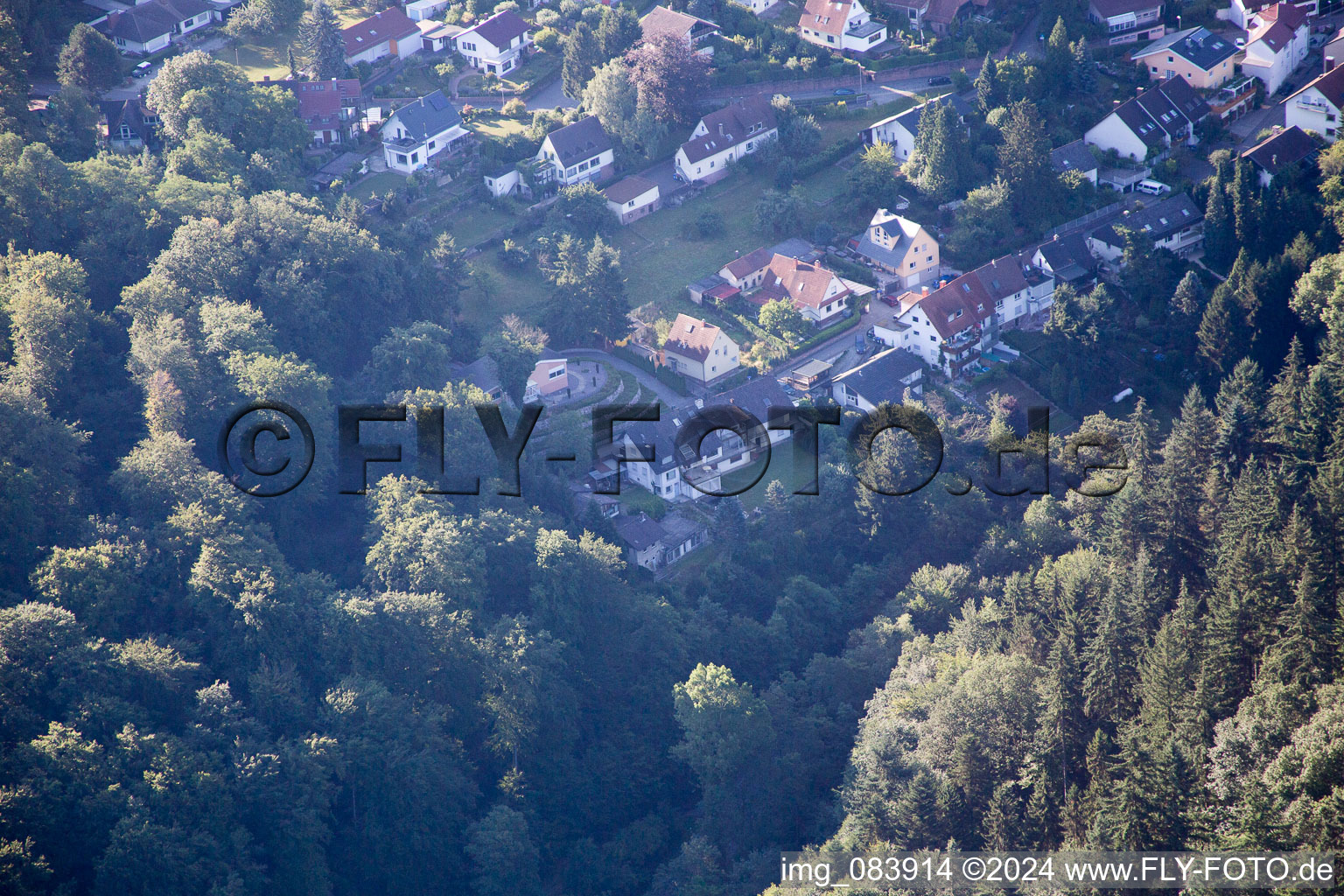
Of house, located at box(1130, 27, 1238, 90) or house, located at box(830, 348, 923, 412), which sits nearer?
house, located at box(830, 348, 923, 412)

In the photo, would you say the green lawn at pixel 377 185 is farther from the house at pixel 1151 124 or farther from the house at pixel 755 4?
the house at pixel 1151 124

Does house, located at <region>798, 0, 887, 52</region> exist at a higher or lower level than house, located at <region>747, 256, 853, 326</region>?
higher

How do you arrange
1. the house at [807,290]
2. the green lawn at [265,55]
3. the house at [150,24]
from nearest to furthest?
1. the house at [807,290]
2. the house at [150,24]
3. the green lawn at [265,55]

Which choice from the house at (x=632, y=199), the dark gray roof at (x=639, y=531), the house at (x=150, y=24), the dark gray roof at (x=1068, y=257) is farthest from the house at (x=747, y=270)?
the house at (x=150, y=24)

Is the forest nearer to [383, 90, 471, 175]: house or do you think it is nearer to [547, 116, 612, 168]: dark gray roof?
[383, 90, 471, 175]: house

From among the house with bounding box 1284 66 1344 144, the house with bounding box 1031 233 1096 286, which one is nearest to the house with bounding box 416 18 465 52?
the house with bounding box 1031 233 1096 286

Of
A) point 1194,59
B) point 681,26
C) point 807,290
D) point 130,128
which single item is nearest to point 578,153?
point 681,26

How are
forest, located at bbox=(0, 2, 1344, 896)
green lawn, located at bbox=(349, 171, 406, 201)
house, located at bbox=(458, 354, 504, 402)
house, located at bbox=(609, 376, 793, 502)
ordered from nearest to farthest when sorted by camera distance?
1. forest, located at bbox=(0, 2, 1344, 896)
2. house, located at bbox=(609, 376, 793, 502)
3. house, located at bbox=(458, 354, 504, 402)
4. green lawn, located at bbox=(349, 171, 406, 201)
